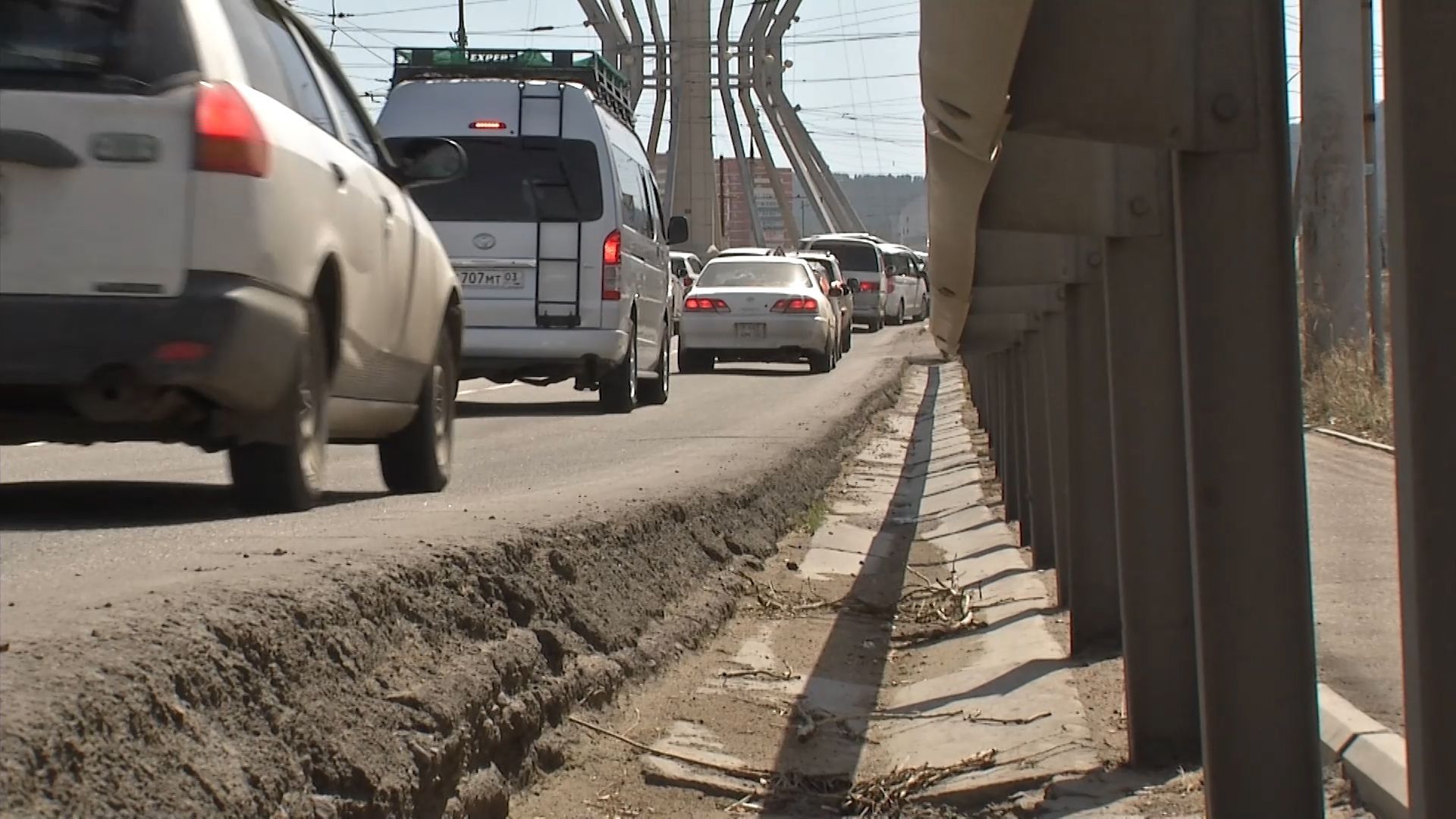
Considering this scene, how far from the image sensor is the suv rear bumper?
18.2 ft

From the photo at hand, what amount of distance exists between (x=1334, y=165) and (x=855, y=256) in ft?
111

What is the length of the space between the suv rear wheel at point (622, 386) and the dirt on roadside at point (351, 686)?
904 centimetres

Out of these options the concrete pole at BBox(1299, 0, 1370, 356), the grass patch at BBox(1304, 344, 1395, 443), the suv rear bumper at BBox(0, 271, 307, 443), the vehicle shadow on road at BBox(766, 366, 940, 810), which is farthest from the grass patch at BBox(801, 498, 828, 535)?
the suv rear bumper at BBox(0, 271, 307, 443)

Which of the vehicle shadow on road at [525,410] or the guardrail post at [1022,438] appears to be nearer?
the guardrail post at [1022,438]

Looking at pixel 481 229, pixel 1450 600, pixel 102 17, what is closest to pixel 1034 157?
pixel 1450 600

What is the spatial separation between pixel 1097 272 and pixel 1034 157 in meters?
1.29

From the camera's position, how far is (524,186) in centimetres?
1494

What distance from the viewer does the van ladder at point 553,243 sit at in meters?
14.9

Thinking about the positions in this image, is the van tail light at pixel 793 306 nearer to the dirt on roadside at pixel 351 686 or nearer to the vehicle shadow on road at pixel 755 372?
the vehicle shadow on road at pixel 755 372

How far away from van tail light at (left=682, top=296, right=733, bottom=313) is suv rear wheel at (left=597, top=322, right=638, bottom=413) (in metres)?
9.06

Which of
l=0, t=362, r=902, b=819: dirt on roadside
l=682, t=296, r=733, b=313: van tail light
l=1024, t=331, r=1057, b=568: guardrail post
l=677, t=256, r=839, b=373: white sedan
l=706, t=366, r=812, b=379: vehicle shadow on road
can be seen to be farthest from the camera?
l=706, t=366, r=812, b=379: vehicle shadow on road

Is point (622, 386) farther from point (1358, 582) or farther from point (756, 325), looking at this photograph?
point (1358, 582)

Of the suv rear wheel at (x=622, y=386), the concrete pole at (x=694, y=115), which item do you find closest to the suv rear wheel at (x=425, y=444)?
the suv rear wheel at (x=622, y=386)

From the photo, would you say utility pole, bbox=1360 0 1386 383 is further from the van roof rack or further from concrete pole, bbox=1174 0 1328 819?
concrete pole, bbox=1174 0 1328 819
